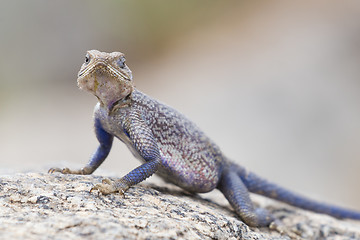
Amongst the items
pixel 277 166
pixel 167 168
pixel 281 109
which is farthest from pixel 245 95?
pixel 167 168

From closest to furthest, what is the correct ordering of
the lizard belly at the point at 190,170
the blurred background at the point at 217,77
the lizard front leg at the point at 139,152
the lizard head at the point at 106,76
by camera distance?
the lizard front leg at the point at 139,152
the lizard head at the point at 106,76
the lizard belly at the point at 190,170
the blurred background at the point at 217,77

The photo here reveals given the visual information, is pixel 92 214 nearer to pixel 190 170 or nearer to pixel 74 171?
pixel 74 171

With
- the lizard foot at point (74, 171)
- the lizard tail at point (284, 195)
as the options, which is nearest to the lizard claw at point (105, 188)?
the lizard foot at point (74, 171)

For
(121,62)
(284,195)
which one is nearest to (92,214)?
(121,62)

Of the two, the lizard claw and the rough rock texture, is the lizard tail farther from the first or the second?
the lizard claw

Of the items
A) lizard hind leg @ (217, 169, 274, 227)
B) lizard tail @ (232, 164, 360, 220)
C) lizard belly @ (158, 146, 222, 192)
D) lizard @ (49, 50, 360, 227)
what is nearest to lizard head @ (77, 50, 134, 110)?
lizard @ (49, 50, 360, 227)

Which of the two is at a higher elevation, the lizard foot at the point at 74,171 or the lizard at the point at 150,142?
the lizard at the point at 150,142

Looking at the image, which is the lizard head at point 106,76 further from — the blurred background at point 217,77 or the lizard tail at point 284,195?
the blurred background at point 217,77
